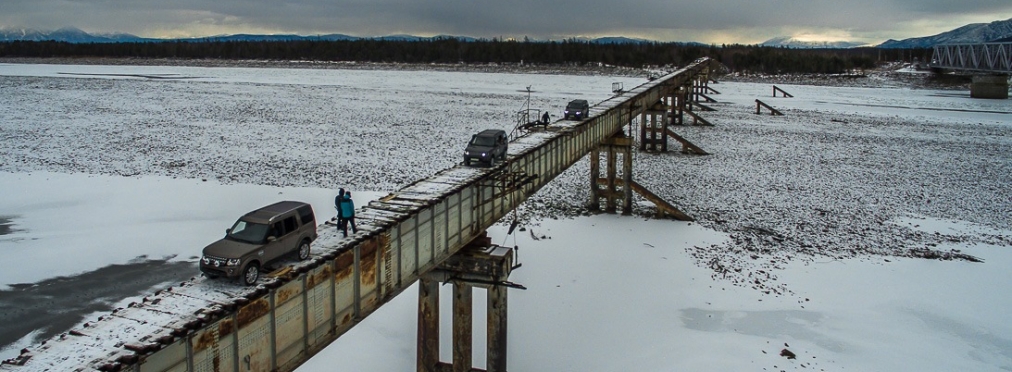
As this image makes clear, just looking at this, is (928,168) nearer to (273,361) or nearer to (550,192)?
(550,192)

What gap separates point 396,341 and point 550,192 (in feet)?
66.2

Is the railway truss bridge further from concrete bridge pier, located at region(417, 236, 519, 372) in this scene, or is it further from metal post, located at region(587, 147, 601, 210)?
concrete bridge pier, located at region(417, 236, 519, 372)

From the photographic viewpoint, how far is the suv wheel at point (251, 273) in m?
12.4

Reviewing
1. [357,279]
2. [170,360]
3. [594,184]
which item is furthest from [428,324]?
[594,184]

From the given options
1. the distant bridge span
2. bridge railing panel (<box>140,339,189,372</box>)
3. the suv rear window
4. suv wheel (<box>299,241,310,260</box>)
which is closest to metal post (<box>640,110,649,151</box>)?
the suv rear window

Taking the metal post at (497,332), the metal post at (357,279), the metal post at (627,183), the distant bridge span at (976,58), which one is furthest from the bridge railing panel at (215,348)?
the distant bridge span at (976,58)

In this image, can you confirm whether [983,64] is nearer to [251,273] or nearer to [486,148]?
[486,148]

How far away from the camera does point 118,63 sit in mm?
186625

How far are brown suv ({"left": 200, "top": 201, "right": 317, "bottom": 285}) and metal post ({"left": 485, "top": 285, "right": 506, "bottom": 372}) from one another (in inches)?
231

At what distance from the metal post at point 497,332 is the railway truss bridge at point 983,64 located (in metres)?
107

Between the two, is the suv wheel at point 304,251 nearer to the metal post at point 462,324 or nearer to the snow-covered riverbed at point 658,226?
the metal post at point 462,324

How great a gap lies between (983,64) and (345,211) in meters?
142

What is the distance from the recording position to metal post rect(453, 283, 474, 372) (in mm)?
18672

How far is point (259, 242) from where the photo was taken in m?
12.9
